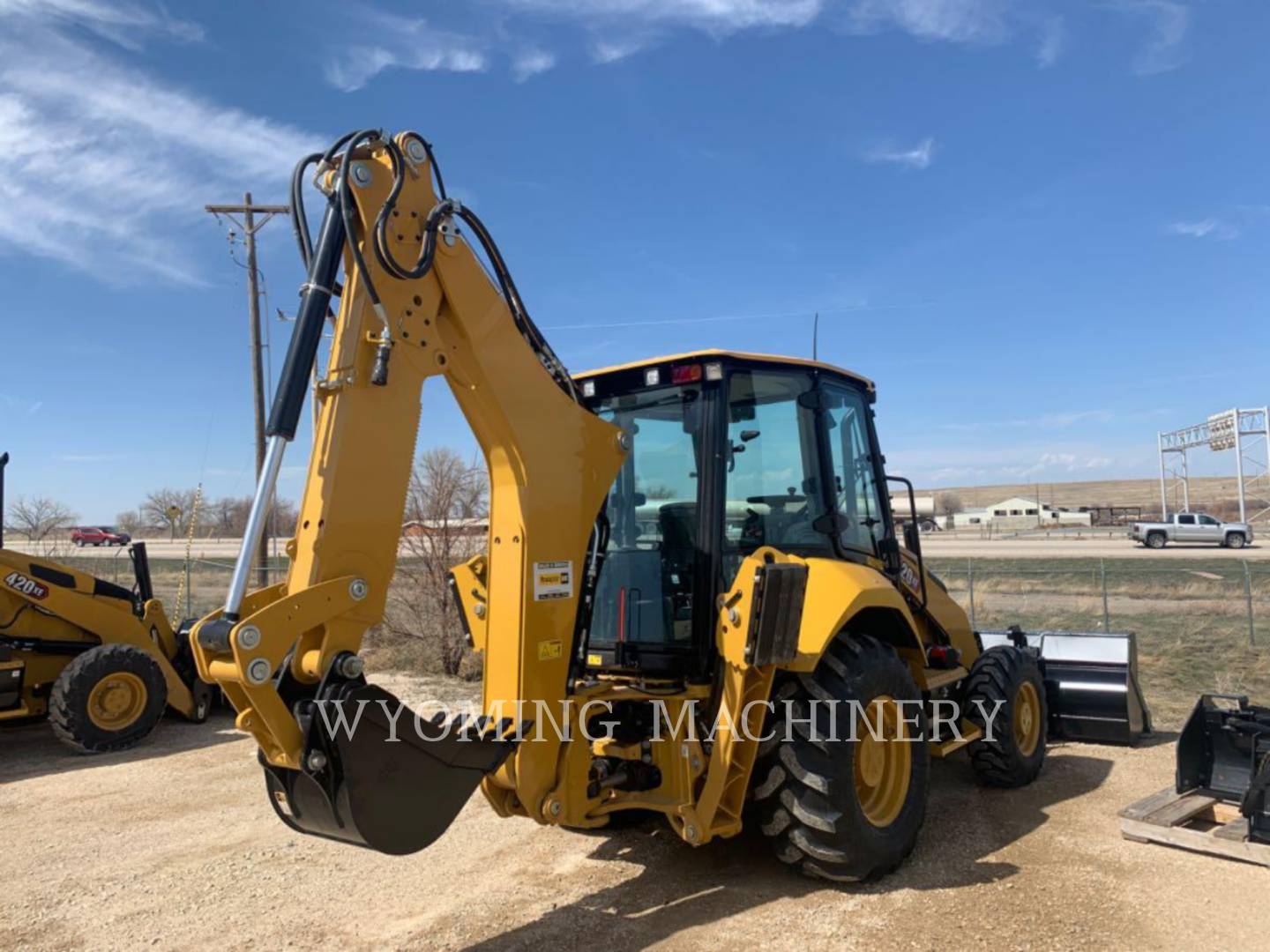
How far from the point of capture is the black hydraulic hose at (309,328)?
136 inches

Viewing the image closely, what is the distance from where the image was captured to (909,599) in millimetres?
6285

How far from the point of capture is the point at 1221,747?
5.73 meters

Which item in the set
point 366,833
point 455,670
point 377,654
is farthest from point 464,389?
point 377,654

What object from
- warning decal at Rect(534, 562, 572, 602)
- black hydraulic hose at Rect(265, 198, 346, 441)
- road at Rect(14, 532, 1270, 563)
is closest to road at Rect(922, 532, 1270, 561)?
road at Rect(14, 532, 1270, 563)

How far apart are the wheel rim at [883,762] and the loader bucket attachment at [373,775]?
215 cm

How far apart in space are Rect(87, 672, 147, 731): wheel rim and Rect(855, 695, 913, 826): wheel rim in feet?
22.9

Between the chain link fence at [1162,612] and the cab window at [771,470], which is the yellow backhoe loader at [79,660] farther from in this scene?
the chain link fence at [1162,612]

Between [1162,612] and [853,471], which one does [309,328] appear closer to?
[853,471]

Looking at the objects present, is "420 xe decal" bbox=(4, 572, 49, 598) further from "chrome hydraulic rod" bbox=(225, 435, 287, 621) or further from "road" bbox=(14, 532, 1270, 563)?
"road" bbox=(14, 532, 1270, 563)

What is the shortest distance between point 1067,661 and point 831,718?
3979mm

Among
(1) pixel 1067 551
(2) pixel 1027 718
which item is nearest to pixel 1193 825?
(2) pixel 1027 718

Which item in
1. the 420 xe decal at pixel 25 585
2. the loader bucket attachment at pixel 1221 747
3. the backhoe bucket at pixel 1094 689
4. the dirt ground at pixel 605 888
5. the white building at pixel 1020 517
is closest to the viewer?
the dirt ground at pixel 605 888

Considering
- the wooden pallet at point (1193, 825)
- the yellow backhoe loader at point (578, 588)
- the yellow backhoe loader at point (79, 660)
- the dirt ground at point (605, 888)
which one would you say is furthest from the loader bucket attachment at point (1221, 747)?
the yellow backhoe loader at point (79, 660)

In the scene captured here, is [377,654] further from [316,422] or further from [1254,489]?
[1254,489]
